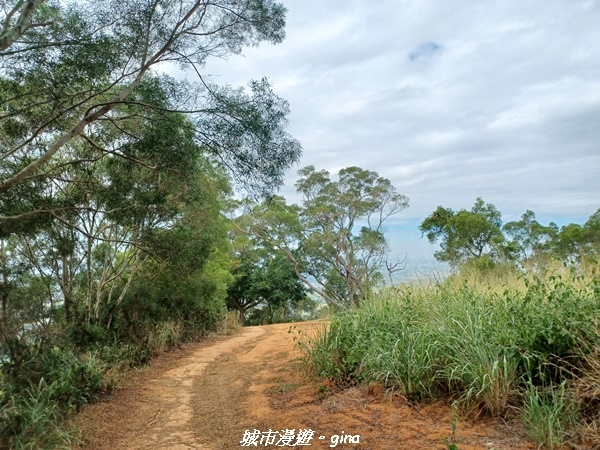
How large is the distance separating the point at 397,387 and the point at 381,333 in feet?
2.34

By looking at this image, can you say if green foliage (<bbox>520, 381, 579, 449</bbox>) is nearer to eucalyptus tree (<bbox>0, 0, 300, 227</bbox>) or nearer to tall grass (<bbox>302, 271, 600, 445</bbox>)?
tall grass (<bbox>302, 271, 600, 445</bbox>)

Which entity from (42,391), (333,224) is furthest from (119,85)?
(333,224)

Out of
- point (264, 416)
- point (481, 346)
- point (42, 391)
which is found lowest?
point (264, 416)

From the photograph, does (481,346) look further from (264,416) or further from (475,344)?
(264,416)

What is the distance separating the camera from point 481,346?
11.8ft

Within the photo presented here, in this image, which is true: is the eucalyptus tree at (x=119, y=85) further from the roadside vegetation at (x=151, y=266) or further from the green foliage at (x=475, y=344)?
the green foliage at (x=475, y=344)

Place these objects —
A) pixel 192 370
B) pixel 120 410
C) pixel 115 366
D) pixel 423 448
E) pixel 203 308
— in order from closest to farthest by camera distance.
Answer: pixel 423 448 → pixel 120 410 → pixel 115 366 → pixel 192 370 → pixel 203 308

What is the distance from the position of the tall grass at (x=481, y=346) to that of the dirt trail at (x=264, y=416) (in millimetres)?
198

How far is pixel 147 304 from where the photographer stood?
9.08m

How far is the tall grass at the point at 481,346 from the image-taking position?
3277 millimetres

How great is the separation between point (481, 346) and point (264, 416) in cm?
227

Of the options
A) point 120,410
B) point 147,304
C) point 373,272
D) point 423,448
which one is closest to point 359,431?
point 423,448

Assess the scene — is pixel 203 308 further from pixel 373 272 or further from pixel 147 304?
pixel 373 272

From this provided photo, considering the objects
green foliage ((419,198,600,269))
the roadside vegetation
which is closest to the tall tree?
green foliage ((419,198,600,269))
